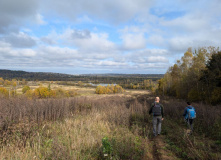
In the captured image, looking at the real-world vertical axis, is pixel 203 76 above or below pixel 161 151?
above

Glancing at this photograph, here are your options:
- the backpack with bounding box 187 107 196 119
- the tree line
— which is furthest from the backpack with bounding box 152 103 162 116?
the tree line

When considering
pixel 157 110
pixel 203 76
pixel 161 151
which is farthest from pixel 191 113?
pixel 203 76

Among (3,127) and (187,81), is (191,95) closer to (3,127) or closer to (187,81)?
(187,81)

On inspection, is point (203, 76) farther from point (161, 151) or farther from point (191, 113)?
point (161, 151)

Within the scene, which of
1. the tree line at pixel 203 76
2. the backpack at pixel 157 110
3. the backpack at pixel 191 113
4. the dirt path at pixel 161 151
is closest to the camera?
the dirt path at pixel 161 151

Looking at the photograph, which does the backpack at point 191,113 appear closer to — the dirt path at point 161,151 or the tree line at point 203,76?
the dirt path at point 161,151

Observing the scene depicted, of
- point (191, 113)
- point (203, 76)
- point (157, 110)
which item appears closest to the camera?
point (157, 110)

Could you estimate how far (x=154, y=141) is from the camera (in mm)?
5641

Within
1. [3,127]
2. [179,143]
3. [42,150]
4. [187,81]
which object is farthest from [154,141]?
[187,81]

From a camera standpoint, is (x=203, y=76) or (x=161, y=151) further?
(x=203, y=76)

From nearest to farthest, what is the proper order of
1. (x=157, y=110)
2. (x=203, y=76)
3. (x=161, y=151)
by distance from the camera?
(x=161, y=151), (x=157, y=110), (x=203, y=76)

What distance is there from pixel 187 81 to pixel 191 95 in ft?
11.0

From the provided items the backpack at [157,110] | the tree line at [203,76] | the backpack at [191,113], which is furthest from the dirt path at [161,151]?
the tree line at [203,76]

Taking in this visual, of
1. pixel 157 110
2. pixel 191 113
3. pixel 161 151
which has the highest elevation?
pixel 157 110
